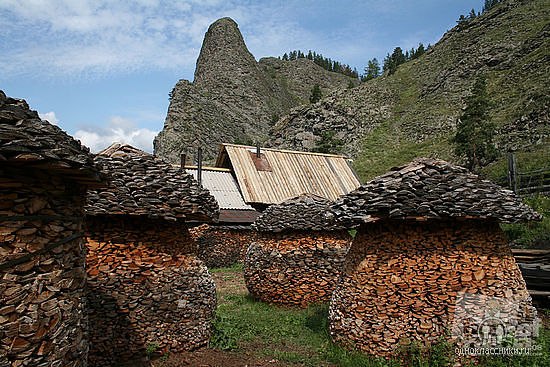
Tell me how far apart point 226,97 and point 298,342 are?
2626 inches

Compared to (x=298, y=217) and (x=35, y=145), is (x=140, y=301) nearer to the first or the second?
(x=35, y=145)

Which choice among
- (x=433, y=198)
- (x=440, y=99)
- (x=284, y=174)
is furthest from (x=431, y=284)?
(x=440, y=99)

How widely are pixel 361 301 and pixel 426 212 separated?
1.98 meters

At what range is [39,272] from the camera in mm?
3527

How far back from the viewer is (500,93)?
141 feet

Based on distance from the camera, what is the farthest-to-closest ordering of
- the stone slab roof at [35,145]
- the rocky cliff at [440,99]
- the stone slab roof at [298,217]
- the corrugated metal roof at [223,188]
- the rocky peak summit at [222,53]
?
1. the rocky peak summit at [222,53]
2. the rocky cliff at [440,99]
3. the corrugated metal roof at [223,188]
4. the stone slab roof at [298,217]
5. the stone slab roof at [35,145]

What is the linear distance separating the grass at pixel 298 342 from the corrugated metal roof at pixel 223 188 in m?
10.7

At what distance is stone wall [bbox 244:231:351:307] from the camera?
1095 centimetres

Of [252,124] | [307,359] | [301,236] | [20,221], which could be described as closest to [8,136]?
[20,221]

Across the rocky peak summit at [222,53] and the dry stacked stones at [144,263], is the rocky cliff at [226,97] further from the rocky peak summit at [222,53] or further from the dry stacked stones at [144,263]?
the dry stacked stones at [144,263]

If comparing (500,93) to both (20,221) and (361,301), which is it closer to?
(361,301)

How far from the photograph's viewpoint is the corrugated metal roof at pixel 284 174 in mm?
24078

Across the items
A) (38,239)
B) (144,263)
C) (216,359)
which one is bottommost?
(216,359)

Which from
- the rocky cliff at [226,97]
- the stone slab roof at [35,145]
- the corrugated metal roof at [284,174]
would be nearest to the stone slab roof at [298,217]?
the stone slab roof at [35,145]
